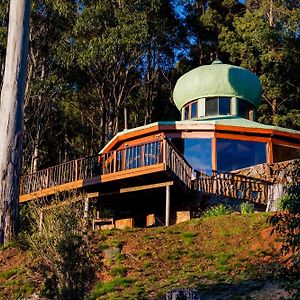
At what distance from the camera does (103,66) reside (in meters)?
33.0

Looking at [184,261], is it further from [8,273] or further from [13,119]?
[13,119]

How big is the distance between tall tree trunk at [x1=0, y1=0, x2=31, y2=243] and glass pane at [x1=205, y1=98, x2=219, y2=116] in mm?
8745

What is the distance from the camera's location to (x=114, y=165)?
18734 millimetres

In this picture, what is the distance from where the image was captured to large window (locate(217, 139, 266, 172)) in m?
21.5

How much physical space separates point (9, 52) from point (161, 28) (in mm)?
16377

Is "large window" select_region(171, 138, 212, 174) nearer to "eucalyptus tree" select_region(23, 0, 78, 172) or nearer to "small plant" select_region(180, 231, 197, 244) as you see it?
"small plant" select_region(180, 231, 197, 244)

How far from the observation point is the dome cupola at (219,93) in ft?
80.6

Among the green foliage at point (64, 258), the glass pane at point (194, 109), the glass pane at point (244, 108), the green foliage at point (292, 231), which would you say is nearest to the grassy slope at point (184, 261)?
the green foliage at point (64, 258)

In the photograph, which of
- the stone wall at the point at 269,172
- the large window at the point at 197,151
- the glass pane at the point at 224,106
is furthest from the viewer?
the glass pane at the point at 224,106

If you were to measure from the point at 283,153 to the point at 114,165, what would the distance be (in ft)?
20.7

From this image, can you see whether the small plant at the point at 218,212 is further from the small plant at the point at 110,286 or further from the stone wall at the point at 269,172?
the small plant at the point at 110,286

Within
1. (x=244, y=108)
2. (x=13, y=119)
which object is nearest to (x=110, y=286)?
(x=13, y=119)

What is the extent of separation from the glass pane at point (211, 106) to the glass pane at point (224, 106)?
15 cm

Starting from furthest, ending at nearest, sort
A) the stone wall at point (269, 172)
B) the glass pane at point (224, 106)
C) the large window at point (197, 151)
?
the glass pane at point (224, 106)
the large window at point (197, 151)
the stone wall at point (269, 172)
